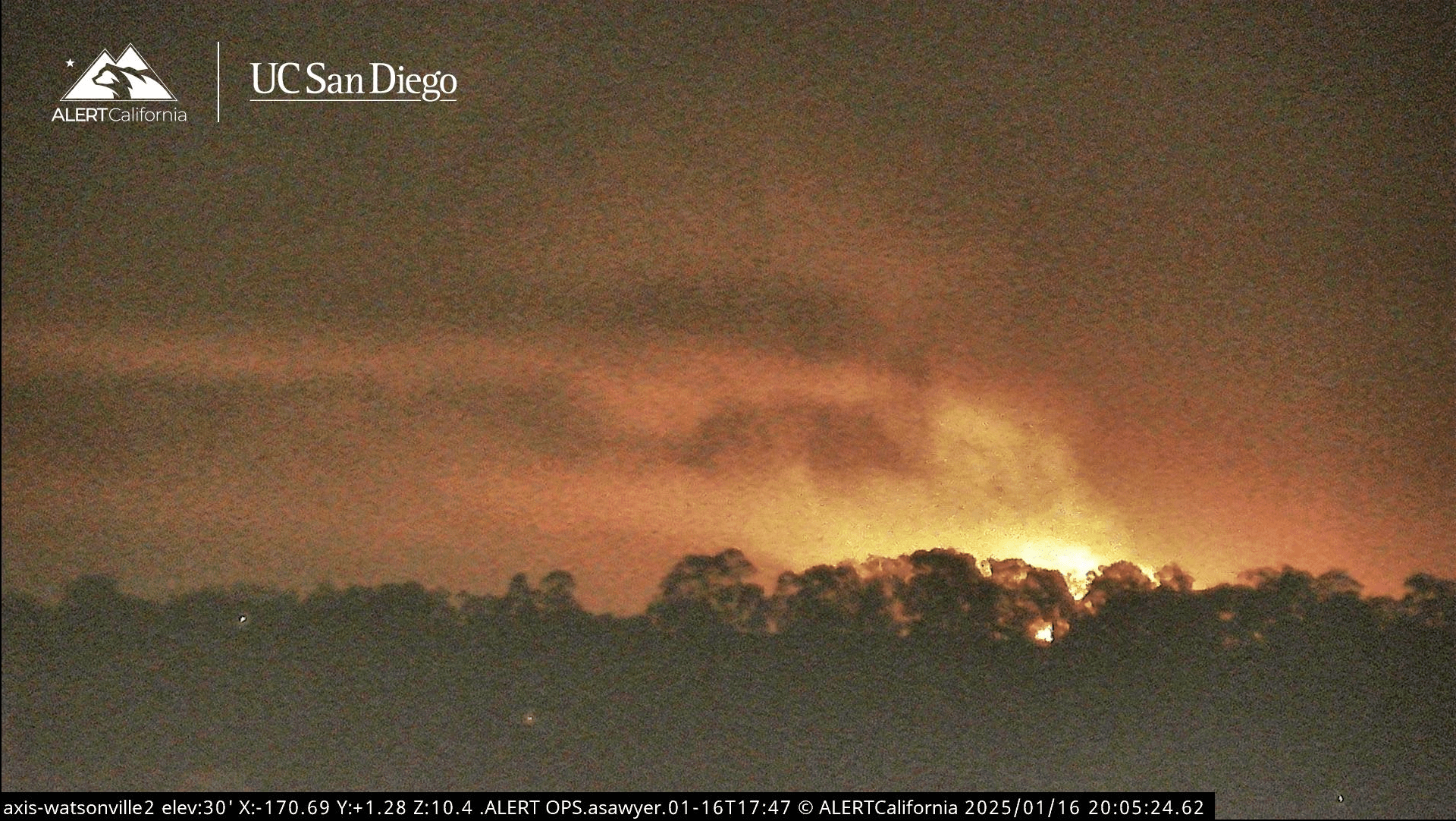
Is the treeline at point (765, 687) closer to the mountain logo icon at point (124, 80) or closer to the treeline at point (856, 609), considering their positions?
the treeline at point (856, 609)

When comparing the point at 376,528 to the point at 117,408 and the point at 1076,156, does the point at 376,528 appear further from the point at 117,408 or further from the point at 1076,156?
the point at 1076,156

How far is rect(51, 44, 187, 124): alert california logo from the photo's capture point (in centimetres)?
313

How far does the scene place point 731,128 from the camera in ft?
10.5

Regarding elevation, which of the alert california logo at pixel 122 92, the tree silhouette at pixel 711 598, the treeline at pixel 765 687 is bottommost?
the treeline at pixel 765 687

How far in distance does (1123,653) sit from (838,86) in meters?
1.63

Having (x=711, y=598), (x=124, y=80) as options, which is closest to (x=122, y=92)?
Answer: (x=124, y=80)

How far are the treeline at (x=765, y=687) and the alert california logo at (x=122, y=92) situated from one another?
1204mm

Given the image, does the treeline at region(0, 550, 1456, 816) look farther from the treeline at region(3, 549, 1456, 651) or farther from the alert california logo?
the alert california logo

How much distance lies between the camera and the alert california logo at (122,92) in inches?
123

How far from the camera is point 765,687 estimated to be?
3.11 meters

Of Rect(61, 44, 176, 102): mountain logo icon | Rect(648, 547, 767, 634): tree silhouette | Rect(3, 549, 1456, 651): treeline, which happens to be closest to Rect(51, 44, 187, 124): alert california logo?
Rect(61, 44, 176, 102): mountain logo icon

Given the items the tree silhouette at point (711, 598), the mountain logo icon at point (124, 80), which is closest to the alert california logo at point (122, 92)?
the mountain logo icon at point (124, 80)

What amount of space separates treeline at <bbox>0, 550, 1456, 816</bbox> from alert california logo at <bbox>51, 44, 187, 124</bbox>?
47.4 inches

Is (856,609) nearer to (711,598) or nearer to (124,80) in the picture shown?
(711,598)
